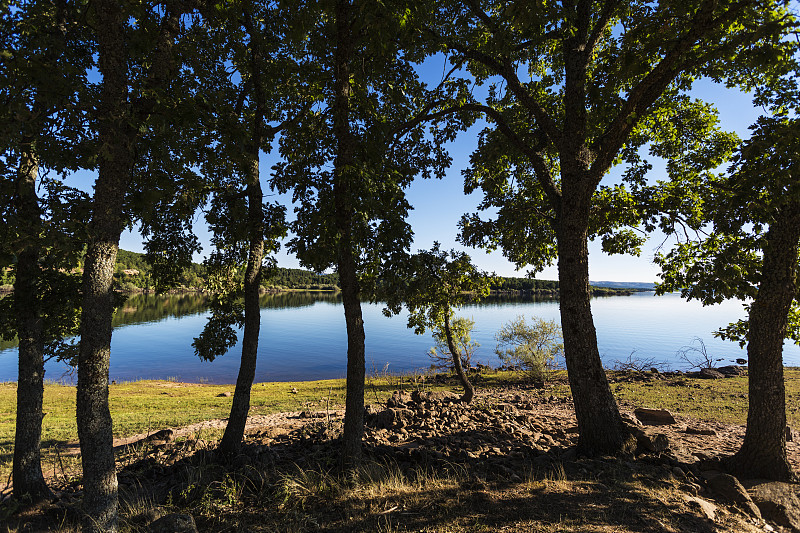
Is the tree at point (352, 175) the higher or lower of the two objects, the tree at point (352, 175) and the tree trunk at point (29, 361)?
the higher

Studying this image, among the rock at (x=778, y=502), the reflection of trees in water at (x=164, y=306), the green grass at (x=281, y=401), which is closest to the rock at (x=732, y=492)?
the rock at (x=778, y=502)

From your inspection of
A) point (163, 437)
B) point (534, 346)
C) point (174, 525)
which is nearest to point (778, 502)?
point (174, 525)

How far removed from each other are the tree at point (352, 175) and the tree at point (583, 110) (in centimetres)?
144

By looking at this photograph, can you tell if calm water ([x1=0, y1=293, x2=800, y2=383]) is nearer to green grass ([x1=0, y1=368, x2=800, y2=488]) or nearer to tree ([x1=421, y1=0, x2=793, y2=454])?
green grass ([x1=0, y1=368, x2=800, y2=488])

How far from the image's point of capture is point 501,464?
6.15m

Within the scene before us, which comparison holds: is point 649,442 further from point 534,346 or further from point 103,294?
point 534,346

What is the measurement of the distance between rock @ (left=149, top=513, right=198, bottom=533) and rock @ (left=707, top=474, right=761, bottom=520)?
→ 706 centimetres

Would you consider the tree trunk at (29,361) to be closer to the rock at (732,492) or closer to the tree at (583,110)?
the tree at (583,110)

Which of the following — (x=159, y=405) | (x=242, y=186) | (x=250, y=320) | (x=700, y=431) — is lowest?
(x=159, y=405)

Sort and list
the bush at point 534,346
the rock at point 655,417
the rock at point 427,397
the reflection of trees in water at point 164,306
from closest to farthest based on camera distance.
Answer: the rock at point 655,417 < the rock at point 427,397 < the bush at point 534,346 < the reflection of trees in water at point 164,306

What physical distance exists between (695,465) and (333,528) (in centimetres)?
625

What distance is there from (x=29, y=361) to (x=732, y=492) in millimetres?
11439

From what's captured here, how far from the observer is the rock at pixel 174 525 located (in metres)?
4.00

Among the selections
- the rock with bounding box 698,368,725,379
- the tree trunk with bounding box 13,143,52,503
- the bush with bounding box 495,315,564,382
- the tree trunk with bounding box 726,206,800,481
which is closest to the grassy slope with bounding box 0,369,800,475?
the rock with bounding box 698,368,725,379
